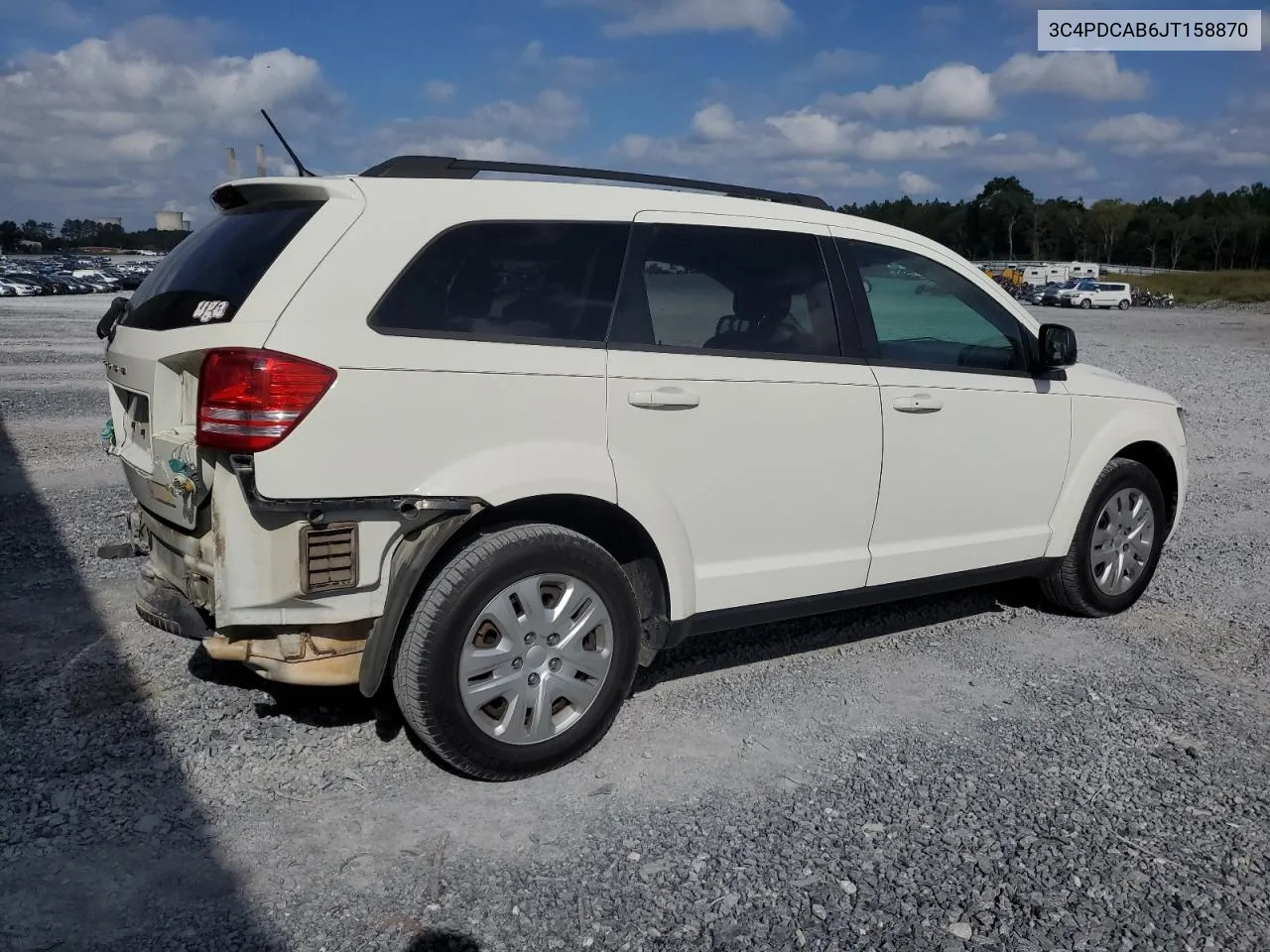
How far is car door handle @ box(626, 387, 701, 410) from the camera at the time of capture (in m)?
3.64

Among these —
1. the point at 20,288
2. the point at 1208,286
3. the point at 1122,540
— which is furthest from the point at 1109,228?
the point at 1122,540

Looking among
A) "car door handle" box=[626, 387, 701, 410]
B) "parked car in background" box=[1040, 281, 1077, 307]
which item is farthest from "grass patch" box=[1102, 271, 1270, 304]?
"car door handle" box=[626, 387, 701, 410]

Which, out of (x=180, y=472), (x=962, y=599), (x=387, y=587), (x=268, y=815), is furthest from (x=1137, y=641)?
(x=180, y=472)

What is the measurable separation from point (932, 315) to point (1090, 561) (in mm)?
1568

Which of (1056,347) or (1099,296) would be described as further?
(1099,296)

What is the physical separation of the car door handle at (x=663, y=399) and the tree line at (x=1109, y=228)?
4831 inches

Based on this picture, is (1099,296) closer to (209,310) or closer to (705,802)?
(705,802)

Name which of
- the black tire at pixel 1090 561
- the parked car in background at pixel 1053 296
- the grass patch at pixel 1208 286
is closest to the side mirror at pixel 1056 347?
the black tire at pixel 1090 561

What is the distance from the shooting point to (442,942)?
2.72 m

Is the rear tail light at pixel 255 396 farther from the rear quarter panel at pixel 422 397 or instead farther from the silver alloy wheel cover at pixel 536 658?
the silver alloy wheel cover at pixel 536 658

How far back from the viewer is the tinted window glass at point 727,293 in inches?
150

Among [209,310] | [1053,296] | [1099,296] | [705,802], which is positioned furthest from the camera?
[1053,296]

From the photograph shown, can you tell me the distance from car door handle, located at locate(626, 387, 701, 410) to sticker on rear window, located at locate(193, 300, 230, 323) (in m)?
1.34

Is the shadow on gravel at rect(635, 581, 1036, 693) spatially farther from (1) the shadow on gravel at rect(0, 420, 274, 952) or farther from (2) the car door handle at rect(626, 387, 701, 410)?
(1) the shadow on gravel at rect(0, 420, 274, 952)
